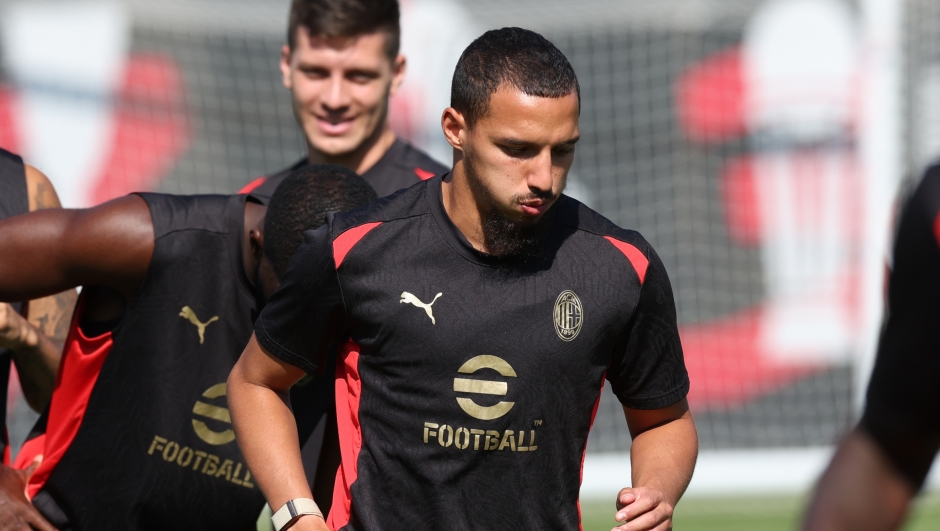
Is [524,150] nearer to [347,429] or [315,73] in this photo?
[347,429]

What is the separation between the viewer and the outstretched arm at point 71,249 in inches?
114

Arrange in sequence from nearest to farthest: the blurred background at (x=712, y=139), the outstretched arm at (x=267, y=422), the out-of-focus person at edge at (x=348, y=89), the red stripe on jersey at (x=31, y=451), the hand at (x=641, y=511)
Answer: the hand at (x=641, y=511)
the outstretched arm at (x=267, y=422)
the red stripe on jersey at (x=31, y=451)
the out-of-focus person at edge at (x=348, y=89)
the blurred background at (x=712, y=139)

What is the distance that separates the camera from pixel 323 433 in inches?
131

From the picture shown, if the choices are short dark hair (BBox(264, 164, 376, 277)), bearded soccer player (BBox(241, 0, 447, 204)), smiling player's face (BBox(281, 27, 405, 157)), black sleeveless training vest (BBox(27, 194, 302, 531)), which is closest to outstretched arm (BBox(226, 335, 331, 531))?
short dark hair (BBox(264, 164, 376, 277))

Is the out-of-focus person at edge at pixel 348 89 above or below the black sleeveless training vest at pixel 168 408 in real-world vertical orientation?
above

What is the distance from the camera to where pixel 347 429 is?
8.75 ft

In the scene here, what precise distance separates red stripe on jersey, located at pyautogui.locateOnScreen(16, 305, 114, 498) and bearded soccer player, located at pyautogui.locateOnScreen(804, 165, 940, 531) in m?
2.06

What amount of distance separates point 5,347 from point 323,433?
94 centimetres

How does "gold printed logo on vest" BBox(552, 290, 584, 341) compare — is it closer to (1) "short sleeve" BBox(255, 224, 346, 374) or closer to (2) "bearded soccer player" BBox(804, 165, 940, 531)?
(1) "short sleeve" BBox(255, 224, 346, 374)

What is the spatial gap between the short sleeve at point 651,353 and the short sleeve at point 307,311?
2.19 feet

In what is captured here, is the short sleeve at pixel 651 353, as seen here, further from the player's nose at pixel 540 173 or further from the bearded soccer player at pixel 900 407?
the bearded soccer player at pixel 900 407

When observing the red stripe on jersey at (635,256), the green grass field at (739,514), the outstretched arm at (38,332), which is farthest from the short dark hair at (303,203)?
the green grass field at (739,514)

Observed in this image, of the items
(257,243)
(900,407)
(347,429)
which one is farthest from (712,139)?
(900,407)

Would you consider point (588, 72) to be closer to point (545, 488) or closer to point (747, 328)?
point (747, 328)
